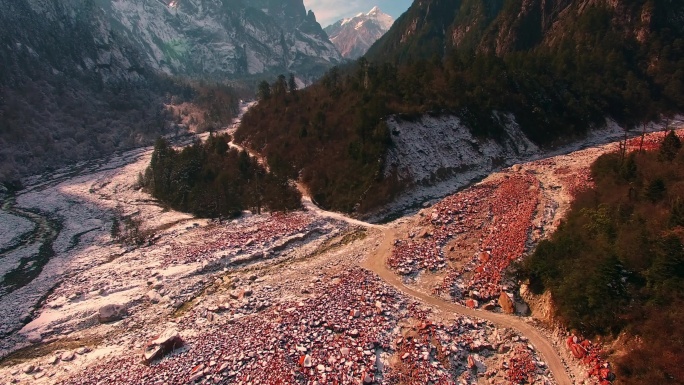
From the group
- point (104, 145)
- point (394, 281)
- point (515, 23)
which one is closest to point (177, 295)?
point (394, 281)

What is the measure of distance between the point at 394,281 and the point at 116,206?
6691cm

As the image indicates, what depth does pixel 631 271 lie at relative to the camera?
106 ft

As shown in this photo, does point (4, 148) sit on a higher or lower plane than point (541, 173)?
higher

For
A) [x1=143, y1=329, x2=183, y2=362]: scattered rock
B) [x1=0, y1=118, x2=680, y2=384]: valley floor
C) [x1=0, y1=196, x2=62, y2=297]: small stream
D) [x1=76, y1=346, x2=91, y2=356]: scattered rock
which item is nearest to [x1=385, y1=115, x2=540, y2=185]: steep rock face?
[x1=0, y1=118, x2=680, y2=384]: valley floor

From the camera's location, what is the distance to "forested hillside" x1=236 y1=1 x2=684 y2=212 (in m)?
72.8

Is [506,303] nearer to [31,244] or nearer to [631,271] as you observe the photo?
[631,271]

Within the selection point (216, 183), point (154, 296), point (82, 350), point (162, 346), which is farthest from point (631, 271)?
point (216, 183)

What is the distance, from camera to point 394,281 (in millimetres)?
44375

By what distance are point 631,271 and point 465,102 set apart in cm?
6086

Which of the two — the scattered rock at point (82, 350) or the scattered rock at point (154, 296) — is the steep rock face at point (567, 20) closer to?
the scattered rock at point (154, 296)

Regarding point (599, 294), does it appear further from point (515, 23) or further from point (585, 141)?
point (515, 23)

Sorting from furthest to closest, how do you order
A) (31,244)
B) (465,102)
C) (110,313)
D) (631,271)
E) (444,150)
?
(465,102) → (444,150) → (31,244) → (110,313) → (631,271)

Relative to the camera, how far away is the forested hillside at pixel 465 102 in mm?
72750

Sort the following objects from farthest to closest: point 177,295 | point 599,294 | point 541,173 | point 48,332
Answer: point 541,173 < point 177,295 < point 48,332 < point 599,294
